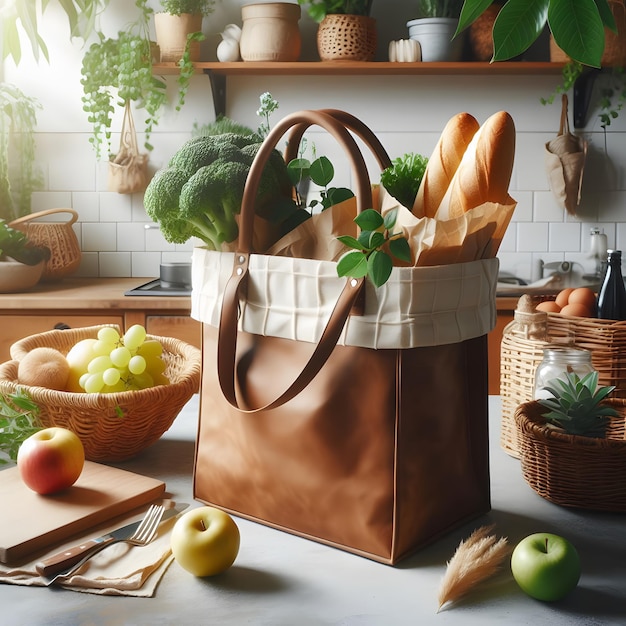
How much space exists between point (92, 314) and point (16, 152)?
0.90 m

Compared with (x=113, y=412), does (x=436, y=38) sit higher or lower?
higher

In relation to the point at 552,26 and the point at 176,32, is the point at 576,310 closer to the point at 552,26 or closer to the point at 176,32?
the point at 552,26

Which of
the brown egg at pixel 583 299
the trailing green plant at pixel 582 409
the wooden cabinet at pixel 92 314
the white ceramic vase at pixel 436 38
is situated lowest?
the wooden cabinet at pixel 92 314

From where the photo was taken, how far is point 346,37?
277 centimetres

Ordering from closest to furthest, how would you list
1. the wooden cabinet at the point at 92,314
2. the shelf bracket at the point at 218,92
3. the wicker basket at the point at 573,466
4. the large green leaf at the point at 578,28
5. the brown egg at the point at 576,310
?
the large green leaf at the point at 578,28
the wicker basket at the point at 573,466
the brown egg at the point at 576,310
the wooden cabinet at the point at 92,314
the shelf bracket at the point at 218,92

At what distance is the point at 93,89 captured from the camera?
9.75 feet

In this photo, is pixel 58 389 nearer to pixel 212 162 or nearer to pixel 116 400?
pixel 116 400

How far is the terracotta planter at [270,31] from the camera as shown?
2.80 m

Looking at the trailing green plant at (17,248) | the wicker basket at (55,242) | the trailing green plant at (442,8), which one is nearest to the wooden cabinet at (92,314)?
the trailing green plant at (17,248)

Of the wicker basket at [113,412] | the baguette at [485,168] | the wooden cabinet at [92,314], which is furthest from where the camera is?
the wooden cabinet at [92,314]

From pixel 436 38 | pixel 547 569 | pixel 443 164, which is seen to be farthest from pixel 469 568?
pixel 436 38

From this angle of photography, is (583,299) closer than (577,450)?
No

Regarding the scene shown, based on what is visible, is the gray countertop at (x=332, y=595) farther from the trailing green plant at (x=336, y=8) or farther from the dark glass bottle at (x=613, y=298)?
the trailing green plant at (x=336, y=8)

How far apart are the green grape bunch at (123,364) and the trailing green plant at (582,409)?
551 mm
